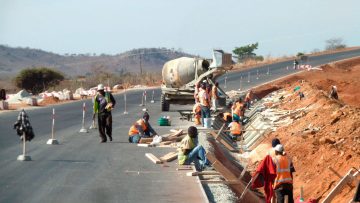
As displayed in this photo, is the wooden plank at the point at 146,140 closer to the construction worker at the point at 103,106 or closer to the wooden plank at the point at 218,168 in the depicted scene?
the construction worker at the point at 103,106

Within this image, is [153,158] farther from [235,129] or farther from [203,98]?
[235,129]

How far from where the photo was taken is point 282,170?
13.8 m

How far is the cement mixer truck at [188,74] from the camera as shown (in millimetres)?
33719

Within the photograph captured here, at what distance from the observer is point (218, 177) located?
17703 mm

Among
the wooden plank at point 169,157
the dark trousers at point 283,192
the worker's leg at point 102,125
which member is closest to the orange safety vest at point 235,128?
the worker's leg at point 102,125

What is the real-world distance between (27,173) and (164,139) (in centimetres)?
711

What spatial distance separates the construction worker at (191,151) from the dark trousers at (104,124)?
4838 mm

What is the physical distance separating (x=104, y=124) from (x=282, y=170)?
33.3 ft

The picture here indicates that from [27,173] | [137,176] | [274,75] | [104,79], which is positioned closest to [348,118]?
[137,176]

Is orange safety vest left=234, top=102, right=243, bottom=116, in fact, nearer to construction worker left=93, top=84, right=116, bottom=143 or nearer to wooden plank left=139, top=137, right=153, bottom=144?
wooden plank left=139, top=137, right=153, bottom=144

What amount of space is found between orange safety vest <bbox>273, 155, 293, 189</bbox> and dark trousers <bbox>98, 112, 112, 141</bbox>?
31.7 ft

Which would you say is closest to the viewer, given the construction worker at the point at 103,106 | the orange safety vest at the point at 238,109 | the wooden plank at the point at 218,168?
the wooden plank at the point at 218,168

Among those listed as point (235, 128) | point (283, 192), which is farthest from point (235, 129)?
point (283, 192)

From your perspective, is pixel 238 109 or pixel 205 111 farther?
pixel 238 109
